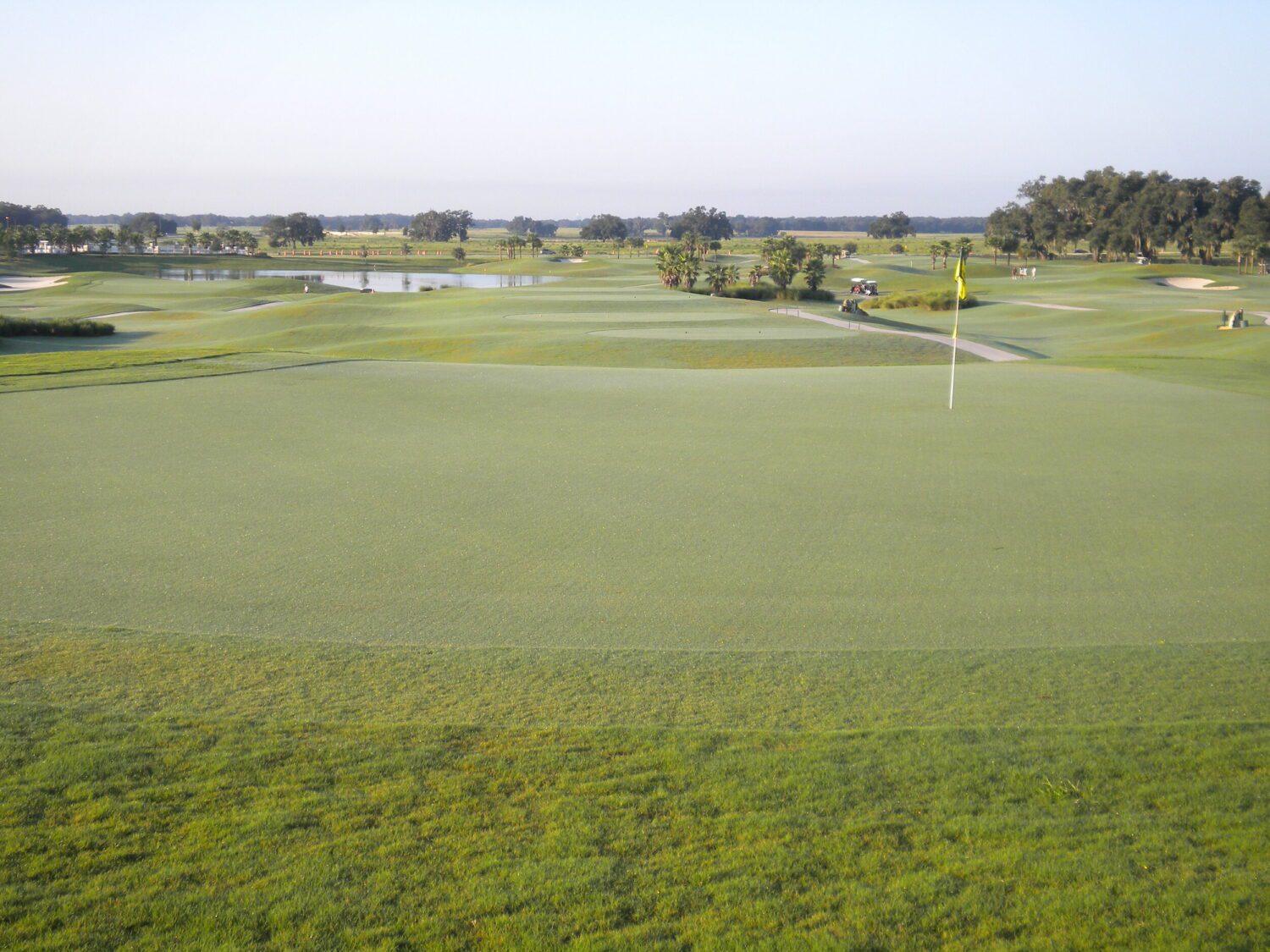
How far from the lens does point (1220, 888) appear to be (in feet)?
18.5

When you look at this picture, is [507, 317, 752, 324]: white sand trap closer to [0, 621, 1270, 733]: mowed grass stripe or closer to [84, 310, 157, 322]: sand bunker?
[84, 310, 157, 322]: sand bunker

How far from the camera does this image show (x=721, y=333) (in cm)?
4238

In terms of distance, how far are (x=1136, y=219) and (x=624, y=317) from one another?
7902 cm

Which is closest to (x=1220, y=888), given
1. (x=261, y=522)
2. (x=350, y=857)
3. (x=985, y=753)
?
(x=985, y=753)

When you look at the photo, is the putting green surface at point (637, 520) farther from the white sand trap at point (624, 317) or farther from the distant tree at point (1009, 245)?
the distant tree at point (1009, 245)

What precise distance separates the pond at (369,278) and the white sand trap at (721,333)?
5252cm

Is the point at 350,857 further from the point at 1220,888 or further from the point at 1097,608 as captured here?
the point at 1097,608

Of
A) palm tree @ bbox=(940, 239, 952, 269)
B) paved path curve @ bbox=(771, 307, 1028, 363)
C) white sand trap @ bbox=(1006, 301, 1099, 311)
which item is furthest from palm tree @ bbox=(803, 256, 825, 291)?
palm tree @ bbox=(940, 239, 952, 269)

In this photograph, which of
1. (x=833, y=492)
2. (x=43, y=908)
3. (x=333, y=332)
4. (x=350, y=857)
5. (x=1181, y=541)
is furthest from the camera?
(x=333, y=332)

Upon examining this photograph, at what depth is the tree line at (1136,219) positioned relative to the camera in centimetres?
10094

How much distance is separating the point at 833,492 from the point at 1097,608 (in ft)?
16.4

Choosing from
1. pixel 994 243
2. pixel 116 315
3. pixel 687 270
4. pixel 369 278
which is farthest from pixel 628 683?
pixel 994 243

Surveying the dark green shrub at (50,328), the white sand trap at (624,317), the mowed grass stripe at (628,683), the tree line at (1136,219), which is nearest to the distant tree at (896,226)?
the tree line at (1136,219)

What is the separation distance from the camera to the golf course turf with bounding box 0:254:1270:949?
18.3 ft
